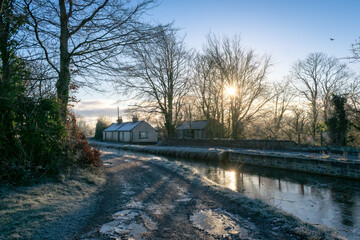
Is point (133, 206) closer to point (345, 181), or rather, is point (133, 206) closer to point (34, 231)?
point (34, 231)

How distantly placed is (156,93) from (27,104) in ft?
62.3

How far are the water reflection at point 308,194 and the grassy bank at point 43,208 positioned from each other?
5407mm

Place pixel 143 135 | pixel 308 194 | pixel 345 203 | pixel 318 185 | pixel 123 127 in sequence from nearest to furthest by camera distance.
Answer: pixel 345 203, pixel 308 194, pixel 318 185, pixel 143 135, pixel 123 127

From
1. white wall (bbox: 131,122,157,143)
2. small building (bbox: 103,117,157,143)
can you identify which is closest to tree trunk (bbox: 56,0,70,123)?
Answer: small building (bbox: 103,117,157,143)

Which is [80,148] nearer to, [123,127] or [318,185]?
[318,185]

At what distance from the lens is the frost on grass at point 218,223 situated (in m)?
3.72

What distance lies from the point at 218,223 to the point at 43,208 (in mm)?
3297

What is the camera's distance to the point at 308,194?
802 cm

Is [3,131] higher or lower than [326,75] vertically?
lower

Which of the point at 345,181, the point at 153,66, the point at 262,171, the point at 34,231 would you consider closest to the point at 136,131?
the point at 153,66

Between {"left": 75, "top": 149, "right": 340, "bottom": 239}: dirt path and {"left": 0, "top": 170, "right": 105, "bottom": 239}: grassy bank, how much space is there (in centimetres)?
38

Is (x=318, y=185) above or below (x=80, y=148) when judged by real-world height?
below

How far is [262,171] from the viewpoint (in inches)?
500

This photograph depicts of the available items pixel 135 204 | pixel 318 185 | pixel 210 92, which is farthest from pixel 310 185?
pixel 210 92
